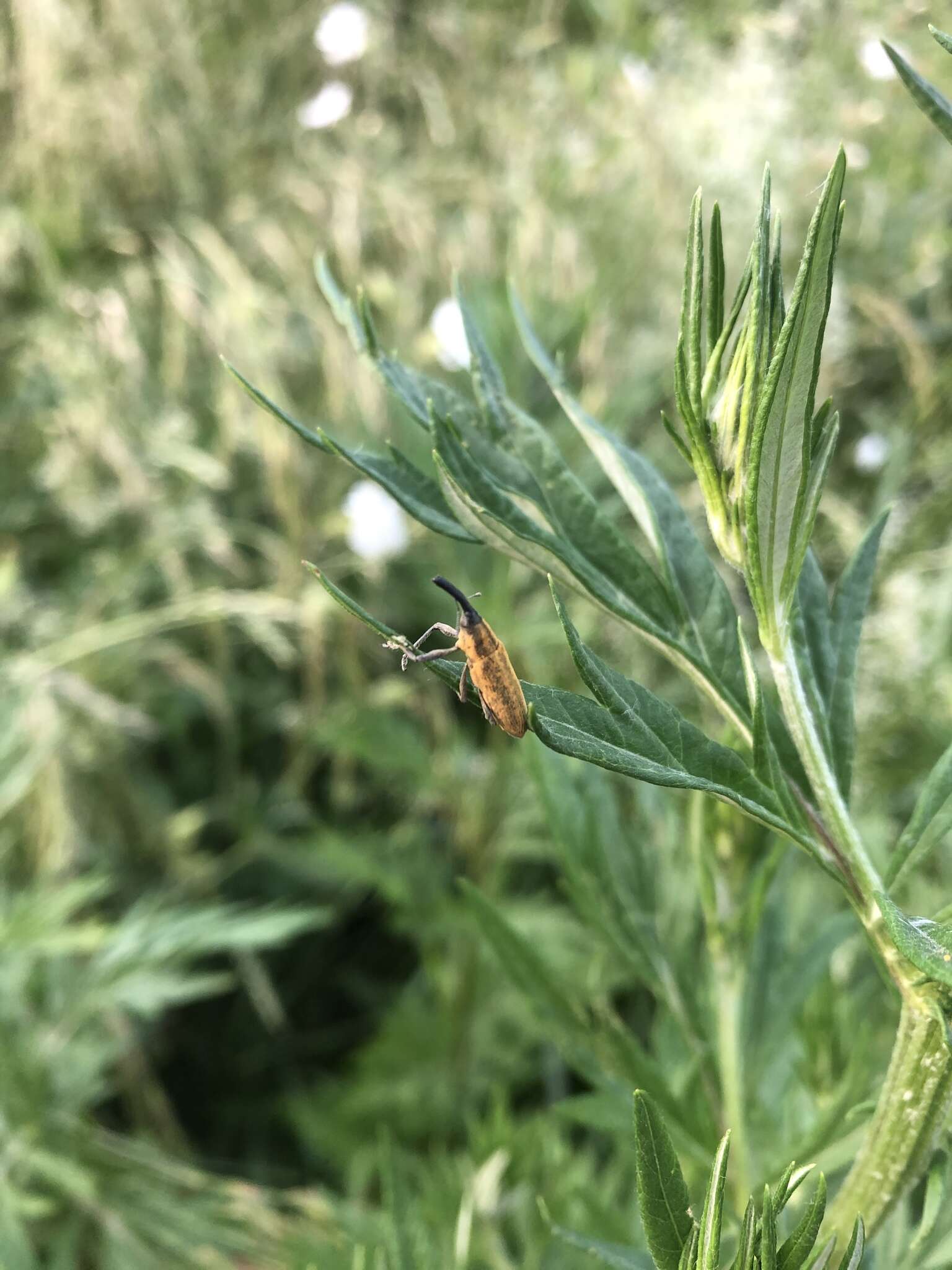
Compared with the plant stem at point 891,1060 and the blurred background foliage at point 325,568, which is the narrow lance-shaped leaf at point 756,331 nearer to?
the plant stem at point 891,1060

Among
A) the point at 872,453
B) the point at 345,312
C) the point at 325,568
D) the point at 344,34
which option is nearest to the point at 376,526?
the point at 325,568

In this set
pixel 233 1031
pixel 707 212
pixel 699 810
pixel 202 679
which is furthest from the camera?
pixel 707 212

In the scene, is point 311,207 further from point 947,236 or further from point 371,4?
point 947,236

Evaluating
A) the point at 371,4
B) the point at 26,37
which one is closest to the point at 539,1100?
the point at 26,37

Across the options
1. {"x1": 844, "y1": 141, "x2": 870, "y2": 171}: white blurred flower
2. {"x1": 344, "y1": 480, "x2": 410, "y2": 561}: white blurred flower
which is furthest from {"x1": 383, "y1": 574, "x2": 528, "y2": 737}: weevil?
{"x1": 844, "y1": 141, "x2": 870, "y2": 171}: white blurred flower

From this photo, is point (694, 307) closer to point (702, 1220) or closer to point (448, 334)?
point (702, 1220)
